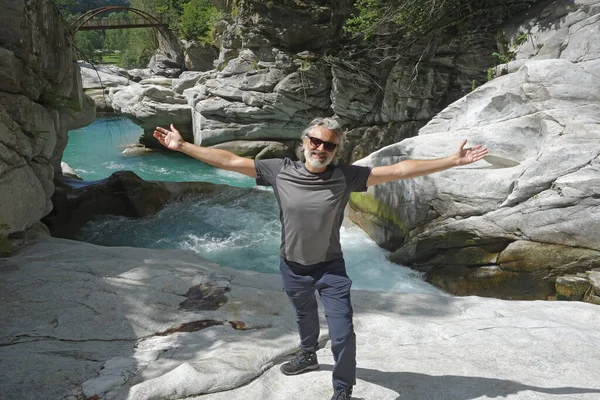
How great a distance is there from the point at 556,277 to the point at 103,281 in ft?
18.7

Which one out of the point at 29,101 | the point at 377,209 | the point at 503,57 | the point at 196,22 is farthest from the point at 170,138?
Result: the point at 196,22

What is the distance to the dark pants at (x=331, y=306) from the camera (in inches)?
96.5

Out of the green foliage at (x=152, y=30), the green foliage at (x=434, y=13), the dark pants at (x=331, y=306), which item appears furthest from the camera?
the green foliage at (x=152, y=30)

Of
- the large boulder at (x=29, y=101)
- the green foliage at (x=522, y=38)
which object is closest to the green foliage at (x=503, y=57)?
the green foliage at (x=522, y=38)

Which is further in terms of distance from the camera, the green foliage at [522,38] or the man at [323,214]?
the green foliage at [522,38]

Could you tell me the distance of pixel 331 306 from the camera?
8.25 feet

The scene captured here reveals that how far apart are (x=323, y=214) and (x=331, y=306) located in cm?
54

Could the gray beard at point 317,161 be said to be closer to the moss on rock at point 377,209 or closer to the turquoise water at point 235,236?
the turquoise water at point 235,236

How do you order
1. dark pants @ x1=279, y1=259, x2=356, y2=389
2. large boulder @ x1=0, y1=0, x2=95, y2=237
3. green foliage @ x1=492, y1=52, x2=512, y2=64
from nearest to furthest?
dark pants @ x1=279, y1=259, x2=356, y2=389
large boulder @ x1=0, y1=0, x2=95, y2=237
green foliage @ x1=492, y1=52, x2=512, y2=64

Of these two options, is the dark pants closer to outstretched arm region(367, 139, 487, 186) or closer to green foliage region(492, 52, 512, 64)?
outstretched arm region(367, 139, 487, 186)

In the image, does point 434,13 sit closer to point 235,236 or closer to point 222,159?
point 235,236

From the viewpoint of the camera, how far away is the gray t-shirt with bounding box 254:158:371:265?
2.55 metres

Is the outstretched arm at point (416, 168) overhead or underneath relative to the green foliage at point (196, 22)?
underneath

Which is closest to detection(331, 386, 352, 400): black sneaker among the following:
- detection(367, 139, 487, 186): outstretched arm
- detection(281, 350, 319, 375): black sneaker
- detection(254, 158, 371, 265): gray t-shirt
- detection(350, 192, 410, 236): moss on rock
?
detection(281, 350, 319, 375): black sneaker
